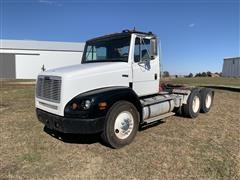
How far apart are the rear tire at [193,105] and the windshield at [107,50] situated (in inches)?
136

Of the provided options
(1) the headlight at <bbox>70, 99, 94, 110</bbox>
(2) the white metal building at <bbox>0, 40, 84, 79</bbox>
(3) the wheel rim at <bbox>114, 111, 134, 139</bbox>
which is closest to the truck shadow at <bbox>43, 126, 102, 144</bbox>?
(3) the wheel rim at <bbox>114, 111, 134, 139</bbox>

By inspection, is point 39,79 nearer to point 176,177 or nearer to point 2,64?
point 176,177

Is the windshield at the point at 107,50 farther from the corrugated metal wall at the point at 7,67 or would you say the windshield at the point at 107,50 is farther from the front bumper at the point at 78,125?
the corrugated metal wall at the point at 7,67

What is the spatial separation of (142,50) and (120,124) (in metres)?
2.14

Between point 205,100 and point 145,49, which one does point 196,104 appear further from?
point 145,49

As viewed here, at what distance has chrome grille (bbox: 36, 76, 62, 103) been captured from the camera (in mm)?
5480

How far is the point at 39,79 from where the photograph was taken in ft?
20.4

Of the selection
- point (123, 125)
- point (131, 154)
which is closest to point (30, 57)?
point (123, 125)

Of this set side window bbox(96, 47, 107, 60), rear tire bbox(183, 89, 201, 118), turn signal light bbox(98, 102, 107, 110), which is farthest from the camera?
rear tire bbox(183, 89, 201, 118)

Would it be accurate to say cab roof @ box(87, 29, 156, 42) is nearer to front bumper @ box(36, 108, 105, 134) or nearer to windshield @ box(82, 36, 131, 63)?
windshield @ box(82, 36, 131, 63)

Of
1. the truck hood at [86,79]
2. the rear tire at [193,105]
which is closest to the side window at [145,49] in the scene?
the truck hood at [86,79]

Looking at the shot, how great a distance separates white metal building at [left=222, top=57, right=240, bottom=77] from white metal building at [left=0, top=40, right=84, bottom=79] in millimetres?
33337

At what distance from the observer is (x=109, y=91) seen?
5.61 m

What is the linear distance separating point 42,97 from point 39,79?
1.65 ft
